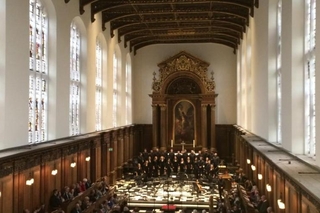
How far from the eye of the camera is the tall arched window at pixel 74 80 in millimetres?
18734

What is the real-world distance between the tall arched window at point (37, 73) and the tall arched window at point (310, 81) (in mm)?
9513

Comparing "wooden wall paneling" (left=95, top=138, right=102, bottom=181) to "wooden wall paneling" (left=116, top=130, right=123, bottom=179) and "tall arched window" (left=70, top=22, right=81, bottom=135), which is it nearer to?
"tall arched window" (left=70, top=22, right=81, bottom=135)

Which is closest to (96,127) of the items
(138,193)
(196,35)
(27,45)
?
(138,193)

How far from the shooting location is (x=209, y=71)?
3325cm

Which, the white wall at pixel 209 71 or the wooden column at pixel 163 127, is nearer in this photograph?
the wooden column at pixel 163 127

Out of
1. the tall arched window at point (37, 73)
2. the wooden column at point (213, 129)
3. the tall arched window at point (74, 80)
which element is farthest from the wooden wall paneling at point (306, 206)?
the wooden column at point (213, 129)

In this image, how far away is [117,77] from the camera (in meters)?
28.0

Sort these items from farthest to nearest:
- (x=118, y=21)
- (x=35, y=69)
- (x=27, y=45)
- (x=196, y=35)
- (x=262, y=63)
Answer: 1. (x=196, y=35)
2. (x=118, y=21)
3. (x=262, y=63)
4. (x=35, y=69)
5. (x=27, y=45)

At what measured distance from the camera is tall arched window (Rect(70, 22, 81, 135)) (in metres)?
18.7

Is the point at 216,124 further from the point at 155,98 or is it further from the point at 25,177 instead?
the point at 25,177

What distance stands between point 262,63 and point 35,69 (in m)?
9.48

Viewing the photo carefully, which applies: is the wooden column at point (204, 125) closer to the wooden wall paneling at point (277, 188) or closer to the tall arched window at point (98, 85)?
the tall arched window at point (98, 85)

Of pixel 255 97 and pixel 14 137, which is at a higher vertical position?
pixel 255 97

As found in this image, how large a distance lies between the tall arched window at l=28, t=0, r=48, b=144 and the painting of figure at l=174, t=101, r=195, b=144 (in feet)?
59.0
